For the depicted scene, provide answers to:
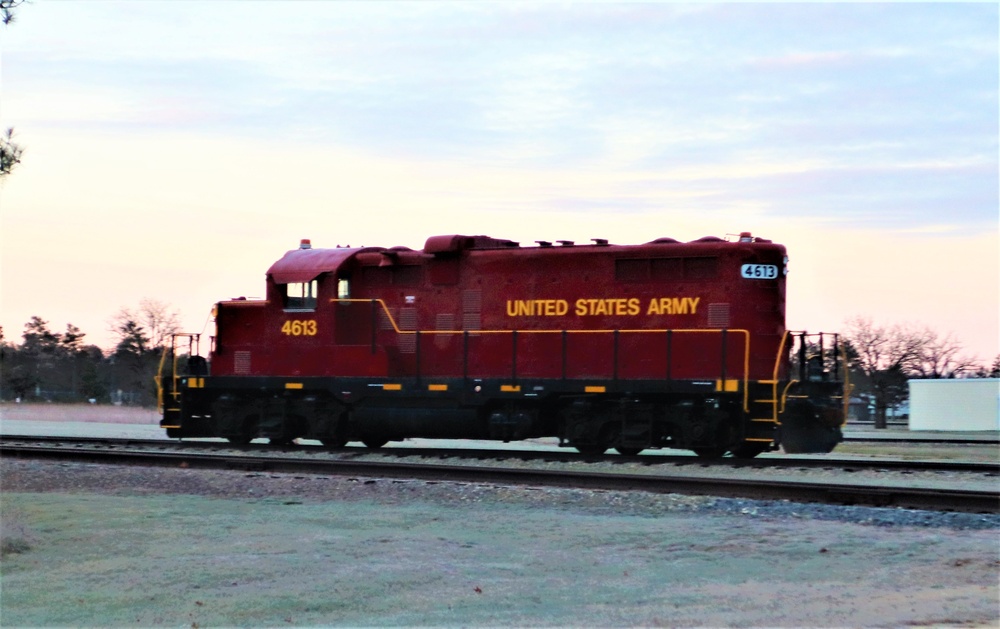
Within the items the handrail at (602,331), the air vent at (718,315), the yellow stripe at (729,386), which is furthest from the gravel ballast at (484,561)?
the air vent at (718,315)

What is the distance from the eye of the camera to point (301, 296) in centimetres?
2172

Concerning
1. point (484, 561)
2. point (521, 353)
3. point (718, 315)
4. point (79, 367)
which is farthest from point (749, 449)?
Result: point (79, 367)

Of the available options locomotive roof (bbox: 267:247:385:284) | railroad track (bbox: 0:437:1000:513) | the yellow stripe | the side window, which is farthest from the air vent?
the side window

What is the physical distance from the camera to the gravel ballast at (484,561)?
741 cm

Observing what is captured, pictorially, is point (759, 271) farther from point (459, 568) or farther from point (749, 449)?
point (459, 568)

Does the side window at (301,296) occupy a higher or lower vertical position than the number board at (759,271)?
lower

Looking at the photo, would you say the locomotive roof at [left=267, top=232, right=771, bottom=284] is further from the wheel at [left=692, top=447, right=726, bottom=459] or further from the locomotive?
the wheel at [left=692, top=447, right=726, bottom=459]

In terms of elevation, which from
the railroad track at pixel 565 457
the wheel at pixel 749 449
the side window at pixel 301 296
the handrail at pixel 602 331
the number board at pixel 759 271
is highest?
the number board at pixel 759 271

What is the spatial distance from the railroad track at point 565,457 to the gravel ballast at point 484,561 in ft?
14.6

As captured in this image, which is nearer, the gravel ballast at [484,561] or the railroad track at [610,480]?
the gravel ballast at [484,561]

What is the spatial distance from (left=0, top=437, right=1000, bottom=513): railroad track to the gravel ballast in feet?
2.00

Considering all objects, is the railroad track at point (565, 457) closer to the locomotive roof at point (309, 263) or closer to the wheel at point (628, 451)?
the wheel at point (628, 451)

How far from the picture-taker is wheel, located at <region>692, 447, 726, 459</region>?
1859 cm

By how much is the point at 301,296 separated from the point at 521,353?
486cm
